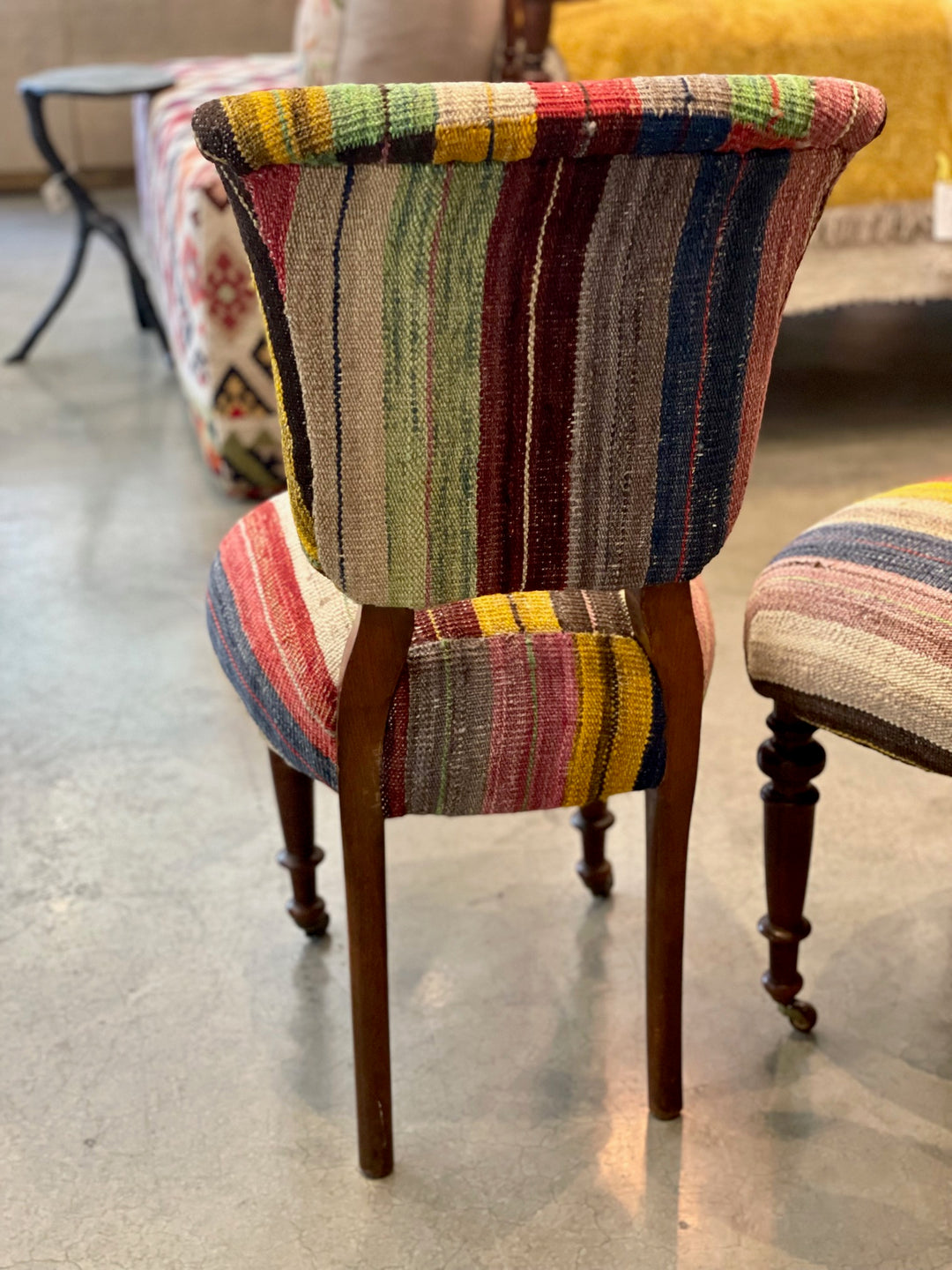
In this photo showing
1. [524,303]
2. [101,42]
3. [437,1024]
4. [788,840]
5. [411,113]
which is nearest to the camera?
[411,113]

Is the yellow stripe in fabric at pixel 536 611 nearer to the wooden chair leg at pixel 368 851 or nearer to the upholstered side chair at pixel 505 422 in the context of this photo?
the upholstered side chair at pixel 505 422

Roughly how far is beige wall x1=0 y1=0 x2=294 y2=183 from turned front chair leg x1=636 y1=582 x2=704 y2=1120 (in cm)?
446

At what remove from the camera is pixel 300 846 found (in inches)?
54.8

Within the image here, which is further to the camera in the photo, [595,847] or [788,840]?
[595,847]

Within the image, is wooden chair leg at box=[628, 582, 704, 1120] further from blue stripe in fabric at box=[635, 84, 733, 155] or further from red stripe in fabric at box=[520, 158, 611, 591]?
blue stripe in fabric at box=[635, 84, 733, 155]

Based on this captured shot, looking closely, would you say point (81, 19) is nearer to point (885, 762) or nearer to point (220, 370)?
point (220, 370)

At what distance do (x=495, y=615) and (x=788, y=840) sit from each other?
1.22 feet

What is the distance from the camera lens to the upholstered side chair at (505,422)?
0.80 meters

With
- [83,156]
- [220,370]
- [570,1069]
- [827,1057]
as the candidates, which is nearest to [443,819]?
[570,1069]

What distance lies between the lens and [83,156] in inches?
195

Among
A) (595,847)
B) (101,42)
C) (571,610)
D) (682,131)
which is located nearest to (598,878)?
(595,847)

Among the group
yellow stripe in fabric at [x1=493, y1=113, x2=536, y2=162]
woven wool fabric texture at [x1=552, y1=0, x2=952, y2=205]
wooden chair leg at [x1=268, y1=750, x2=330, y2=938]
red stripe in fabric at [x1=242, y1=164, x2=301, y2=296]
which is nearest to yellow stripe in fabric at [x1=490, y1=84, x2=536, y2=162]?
yellow stripe in fabric at [x1=493, y1=113, x2=536, y2=162]

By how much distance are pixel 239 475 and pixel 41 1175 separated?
1565 mm

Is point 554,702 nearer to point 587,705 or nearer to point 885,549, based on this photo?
point 587,705
